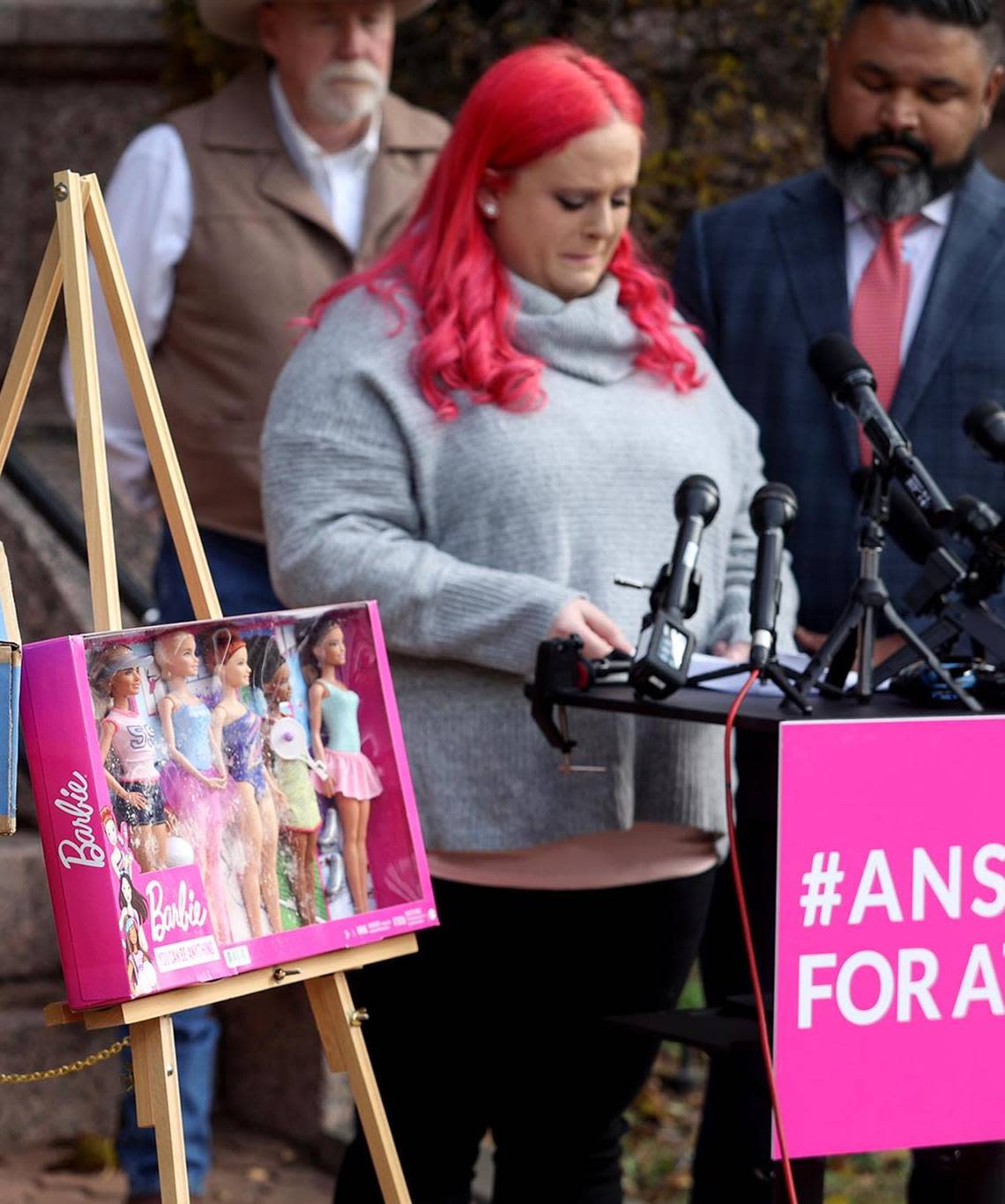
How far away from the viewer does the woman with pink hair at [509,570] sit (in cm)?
269

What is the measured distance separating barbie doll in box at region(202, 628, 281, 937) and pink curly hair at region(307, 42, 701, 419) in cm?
68

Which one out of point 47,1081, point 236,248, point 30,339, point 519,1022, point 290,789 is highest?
point 236,248

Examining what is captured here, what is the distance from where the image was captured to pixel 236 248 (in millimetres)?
3672

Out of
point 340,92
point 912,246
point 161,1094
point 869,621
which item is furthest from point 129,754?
point 340,92

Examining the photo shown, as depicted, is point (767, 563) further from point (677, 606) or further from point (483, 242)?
point (483, 242)

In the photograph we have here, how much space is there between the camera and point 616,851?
275 centimetres

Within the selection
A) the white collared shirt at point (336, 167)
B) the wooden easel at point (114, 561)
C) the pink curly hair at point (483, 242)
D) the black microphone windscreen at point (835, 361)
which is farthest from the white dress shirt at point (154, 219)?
the black microphone windscreen at point (835, 361)

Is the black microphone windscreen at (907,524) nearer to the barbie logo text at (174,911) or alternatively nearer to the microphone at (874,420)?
the microphone at (874,420)

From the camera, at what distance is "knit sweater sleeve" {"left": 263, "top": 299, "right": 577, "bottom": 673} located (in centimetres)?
261

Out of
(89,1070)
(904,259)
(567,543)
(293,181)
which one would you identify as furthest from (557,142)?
(89,1070)

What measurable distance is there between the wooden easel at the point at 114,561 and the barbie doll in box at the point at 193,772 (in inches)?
3.4

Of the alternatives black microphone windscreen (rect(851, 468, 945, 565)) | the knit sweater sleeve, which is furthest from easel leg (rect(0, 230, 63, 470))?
black microphone windscreen (rect(851, 468, 945, 565))

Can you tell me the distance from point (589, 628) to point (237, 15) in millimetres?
1962

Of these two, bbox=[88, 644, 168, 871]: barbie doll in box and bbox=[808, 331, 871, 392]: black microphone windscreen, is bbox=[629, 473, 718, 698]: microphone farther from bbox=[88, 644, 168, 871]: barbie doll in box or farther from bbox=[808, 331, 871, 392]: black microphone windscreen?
bbox=[88, 644, 168, 871]: barbie doll in box
